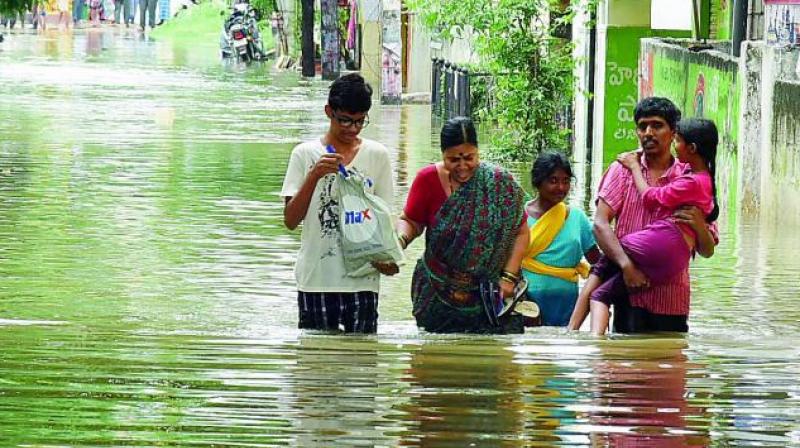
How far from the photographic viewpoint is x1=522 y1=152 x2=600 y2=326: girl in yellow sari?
7773mm

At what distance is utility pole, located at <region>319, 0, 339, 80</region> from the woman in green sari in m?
29.8

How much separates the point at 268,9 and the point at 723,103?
3413 cm

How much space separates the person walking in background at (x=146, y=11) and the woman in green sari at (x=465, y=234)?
64.0 m

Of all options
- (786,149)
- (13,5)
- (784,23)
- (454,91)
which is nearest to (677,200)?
(786,149)

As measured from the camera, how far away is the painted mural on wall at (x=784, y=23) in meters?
13.9

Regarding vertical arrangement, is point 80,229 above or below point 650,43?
below

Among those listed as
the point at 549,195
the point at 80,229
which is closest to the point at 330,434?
the point at 549,195

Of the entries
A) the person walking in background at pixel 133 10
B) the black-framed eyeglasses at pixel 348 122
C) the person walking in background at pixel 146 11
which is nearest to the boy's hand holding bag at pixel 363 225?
the black-framed eyeglasses at pixel 348 122

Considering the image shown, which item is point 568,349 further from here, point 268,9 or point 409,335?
point 268,9

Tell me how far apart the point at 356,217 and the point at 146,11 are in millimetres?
65968

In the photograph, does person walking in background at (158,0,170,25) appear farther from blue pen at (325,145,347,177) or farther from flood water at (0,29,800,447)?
blue pen at (325,145,347,177)

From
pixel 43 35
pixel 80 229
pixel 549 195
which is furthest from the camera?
pixel 43 35

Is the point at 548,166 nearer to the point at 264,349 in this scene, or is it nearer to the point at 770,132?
the point at 264,349

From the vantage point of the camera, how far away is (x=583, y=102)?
21.3m
